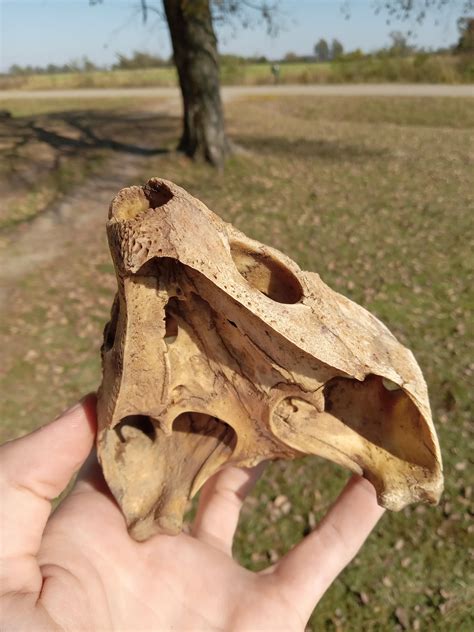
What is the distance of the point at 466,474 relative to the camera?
4207 mm

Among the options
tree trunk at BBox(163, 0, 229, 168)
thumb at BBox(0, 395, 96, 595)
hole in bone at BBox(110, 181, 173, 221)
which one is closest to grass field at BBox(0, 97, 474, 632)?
tree trunk at BBox(163, 0, 229, 168)

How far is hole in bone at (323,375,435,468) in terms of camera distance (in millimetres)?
2135

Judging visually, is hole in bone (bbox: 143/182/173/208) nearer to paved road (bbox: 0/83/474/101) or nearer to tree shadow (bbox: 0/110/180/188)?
tree shadow (bbox: 0/110/180/188)

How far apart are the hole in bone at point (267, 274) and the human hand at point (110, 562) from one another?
100 cm

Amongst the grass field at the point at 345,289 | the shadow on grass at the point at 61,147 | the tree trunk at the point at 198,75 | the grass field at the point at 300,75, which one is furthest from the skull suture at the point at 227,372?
the grass field at the point at 300,75

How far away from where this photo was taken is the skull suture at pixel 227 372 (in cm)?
175

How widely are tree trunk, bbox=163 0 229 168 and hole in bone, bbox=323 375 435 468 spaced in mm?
9180

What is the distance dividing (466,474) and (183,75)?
9.25 meters

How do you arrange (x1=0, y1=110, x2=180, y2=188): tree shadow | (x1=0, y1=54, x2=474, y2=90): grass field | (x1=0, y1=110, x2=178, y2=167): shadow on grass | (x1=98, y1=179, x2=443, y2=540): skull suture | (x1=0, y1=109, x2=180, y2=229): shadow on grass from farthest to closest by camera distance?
(x1=0, y1=54, x2=474, y2=90): grass field < (x1=0, y1=110, x2=178, y2=167): shadow on grass < (x1=0, y1=110, x2=180, y2=188): tree shadow < (x1=0, y1=109, x2=180, y2=229): shadow on grass < (x1=98, y1=179, x2=443, y2=540): skull suture

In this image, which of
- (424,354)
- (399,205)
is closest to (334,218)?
(399,205)

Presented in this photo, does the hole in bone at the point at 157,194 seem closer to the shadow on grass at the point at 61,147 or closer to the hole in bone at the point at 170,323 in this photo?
the hole in bone at the point at 170,323

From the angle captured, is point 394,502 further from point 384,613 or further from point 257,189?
point 257,189

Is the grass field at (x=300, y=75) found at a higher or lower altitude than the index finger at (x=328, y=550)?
higher

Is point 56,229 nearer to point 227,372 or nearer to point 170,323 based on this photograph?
point 170,323
